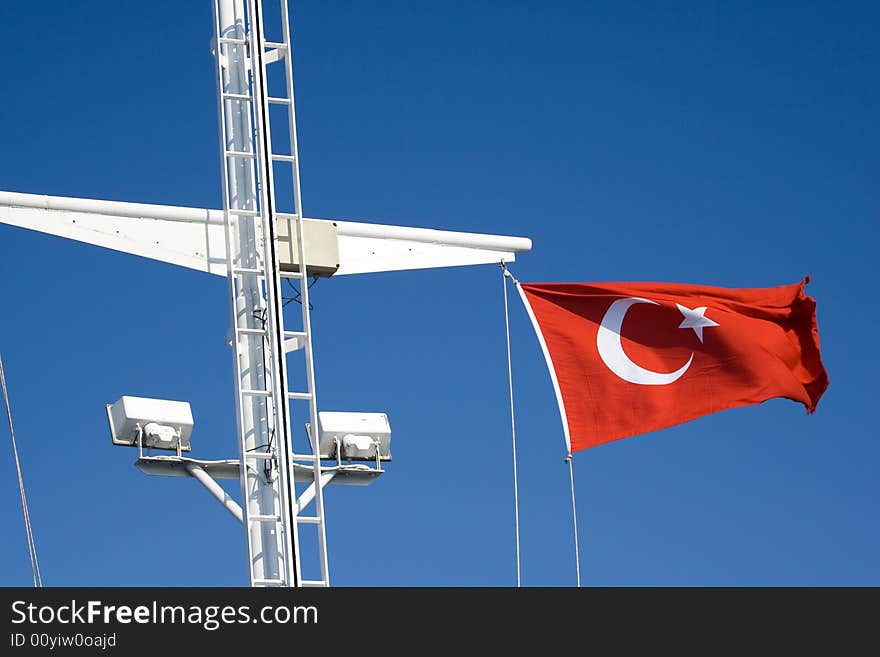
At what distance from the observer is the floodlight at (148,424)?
18891 mm

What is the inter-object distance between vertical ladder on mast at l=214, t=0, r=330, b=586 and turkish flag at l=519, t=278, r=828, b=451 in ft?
13.8

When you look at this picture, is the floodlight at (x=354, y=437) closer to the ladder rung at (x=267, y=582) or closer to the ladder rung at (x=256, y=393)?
the ladder rung at (x=256, y=393)

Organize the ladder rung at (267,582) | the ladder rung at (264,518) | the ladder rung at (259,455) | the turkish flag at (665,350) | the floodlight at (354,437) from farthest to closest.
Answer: the turkish flag at (665,350), the floodlight at (354,437), the ladder rung at (259,455), the ladder rung at (264,518), the ladder rung at (267,582)

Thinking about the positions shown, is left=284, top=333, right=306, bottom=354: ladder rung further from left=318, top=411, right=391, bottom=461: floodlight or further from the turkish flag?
the turkish flag

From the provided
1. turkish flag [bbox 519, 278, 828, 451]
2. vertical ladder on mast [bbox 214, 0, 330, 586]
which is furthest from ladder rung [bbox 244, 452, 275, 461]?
turkish flag [bbox 519, 278, 828, 451]

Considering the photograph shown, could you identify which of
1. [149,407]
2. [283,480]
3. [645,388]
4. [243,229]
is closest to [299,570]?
[283,480]

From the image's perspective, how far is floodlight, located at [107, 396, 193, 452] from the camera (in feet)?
62.0

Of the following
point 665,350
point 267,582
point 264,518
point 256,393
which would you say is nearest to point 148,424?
point 256,393

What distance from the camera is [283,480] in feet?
59.4

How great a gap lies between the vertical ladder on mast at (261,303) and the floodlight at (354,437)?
22cm

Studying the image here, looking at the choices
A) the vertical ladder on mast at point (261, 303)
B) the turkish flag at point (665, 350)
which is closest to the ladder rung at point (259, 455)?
the vertical ladder on mast at point (261, 303)

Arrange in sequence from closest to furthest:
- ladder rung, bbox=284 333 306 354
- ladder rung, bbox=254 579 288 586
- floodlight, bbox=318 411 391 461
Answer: ladder rung, bbox=254 579 288 586, ladder rung, bbox=284 333 306 354, floodlight, bbox=318 411 391 461
